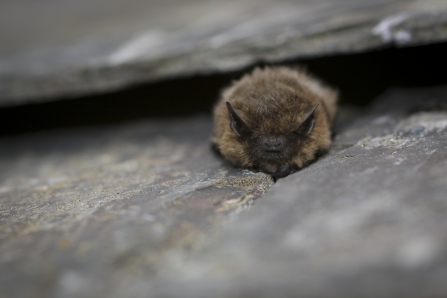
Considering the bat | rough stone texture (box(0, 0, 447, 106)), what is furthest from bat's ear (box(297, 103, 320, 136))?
rough stone texture (box(0, 0, 447, 106))

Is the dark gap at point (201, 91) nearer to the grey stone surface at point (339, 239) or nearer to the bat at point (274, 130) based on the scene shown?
the bat at point (274, 130)

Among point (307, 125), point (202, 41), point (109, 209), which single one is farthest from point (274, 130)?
point (202, 41)

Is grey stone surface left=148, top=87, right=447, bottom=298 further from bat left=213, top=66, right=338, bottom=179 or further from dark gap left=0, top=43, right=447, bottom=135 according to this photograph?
dark gap left=0, top=43, right=447, bottom=135

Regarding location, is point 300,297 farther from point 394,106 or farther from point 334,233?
point 394,106

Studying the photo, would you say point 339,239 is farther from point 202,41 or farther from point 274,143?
point 202,41

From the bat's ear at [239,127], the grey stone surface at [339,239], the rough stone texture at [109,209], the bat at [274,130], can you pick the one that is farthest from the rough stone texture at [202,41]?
the grey stone surface at [339,239]

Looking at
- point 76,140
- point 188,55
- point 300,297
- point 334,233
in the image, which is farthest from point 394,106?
point 76,140

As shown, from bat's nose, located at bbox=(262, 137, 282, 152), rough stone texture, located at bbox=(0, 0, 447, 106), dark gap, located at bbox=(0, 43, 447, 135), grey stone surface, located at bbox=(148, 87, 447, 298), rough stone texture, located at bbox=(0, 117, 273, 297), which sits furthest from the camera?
dark gap, located at bbox=(0, 43, 447, 135)

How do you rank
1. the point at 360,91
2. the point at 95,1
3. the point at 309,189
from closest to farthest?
the point at 309,189 → the point at 360,91 → the point at 95,1
